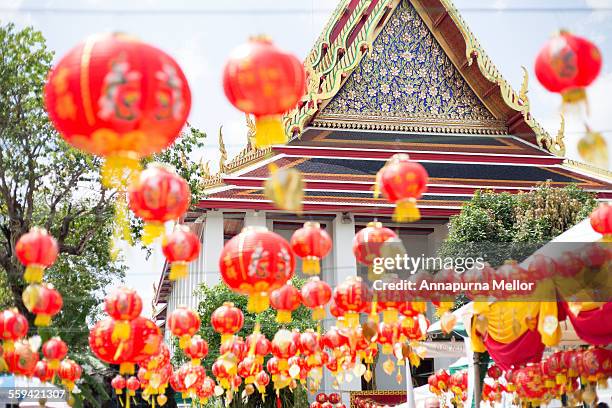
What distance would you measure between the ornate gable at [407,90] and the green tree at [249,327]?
6394mm

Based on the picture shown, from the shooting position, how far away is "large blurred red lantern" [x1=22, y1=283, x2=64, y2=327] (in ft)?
21.8

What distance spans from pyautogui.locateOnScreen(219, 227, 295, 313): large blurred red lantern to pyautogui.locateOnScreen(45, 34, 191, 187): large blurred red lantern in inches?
79.7

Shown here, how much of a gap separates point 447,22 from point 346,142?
16.3 ft

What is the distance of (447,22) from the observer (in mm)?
23188

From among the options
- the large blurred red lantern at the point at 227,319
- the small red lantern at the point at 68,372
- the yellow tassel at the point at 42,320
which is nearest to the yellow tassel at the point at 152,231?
the yellow tassel at the point at 42,320

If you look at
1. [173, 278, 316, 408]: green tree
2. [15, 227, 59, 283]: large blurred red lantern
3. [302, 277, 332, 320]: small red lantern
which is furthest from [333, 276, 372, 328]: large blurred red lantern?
[173, 278, 316, 408]: green tree

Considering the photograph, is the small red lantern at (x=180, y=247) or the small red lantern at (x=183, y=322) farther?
the small red lantern at (x=183, y=322)

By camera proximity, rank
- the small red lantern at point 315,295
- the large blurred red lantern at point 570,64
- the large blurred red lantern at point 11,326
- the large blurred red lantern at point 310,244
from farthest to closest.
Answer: the small red lantern at point 315,295 → the large blurred red lantern at point 11,326 → the large blurred red lantern at point 310,244 → the large blurred red lantern at point 570,64

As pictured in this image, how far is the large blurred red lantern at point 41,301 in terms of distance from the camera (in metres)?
6.65

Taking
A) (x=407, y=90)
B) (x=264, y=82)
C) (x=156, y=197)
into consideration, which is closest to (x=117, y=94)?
(x=264, y=82)

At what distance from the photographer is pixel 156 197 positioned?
5363mm

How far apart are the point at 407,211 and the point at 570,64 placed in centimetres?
191

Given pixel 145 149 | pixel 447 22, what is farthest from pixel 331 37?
pixel 145 149

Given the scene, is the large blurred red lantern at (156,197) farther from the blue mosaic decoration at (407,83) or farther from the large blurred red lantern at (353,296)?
the blue mosaic decoration at (407,83)
